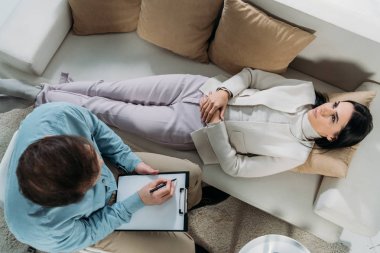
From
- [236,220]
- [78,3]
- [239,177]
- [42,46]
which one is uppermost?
[78,3]

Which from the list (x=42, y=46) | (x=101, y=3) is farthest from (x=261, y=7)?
(x=42, y=46)

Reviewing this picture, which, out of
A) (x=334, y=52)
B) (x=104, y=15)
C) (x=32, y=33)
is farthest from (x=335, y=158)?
(x=32, y=33)

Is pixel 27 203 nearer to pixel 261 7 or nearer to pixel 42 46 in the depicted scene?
pixel 42 46

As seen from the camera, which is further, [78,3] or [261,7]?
[78,3]

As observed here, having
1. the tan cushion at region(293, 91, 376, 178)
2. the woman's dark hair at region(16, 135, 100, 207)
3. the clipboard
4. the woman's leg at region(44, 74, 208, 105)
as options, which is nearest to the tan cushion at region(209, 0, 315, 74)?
the woman's leg at region(44, 74, 208, 105)

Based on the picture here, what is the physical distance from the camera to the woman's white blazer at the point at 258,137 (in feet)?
5.32

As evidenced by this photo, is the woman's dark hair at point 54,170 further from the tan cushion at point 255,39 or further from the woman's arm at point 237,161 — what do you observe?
the tan cushion at point 255,39

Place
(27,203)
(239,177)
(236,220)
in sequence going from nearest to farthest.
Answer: (27,203)
(239,177)
(236,220)

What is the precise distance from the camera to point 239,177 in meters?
1.74

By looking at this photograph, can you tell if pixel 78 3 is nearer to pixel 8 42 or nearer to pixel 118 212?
pixel 8 42

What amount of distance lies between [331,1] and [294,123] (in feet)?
2.02

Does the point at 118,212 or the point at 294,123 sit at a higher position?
the point at 294,123

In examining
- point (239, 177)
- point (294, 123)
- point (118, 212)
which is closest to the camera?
point (118, 212)

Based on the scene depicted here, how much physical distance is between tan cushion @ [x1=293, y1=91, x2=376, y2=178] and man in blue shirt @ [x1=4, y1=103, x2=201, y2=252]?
479 mm
